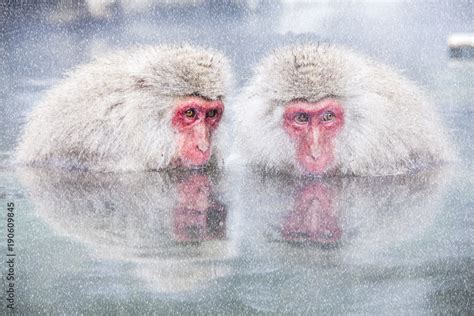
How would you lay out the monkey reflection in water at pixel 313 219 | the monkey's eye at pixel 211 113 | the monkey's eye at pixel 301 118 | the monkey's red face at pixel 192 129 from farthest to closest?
the monkey's eye at pixel 211 113
the monkey's red face at pixel 192 129
the monkey's eye at pixel 301 118
the monkey reflection in water at pixel 313 219

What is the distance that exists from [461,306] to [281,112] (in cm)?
196

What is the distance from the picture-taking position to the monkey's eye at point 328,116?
14.6 ft

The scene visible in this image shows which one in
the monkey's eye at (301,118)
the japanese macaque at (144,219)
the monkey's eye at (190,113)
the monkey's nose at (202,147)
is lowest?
the japanese macaque at (144,219)

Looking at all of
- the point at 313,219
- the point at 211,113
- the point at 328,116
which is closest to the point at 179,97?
the point at 211,113

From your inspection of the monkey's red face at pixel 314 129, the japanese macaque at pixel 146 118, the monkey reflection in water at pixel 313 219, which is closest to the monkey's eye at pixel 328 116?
the monkey's red face at pixel 314 129

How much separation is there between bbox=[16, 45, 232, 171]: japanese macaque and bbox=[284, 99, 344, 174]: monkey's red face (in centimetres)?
48

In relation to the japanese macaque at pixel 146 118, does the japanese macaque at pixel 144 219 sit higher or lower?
lower

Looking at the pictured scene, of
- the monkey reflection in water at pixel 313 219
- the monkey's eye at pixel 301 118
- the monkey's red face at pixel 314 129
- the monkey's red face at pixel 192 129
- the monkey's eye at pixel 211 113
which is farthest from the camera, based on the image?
the monkey's eye at pixel 211 113

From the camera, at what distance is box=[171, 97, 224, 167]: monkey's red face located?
4590 mm

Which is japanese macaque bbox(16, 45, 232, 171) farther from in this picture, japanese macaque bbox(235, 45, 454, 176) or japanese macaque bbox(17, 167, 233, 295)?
japanese macaque bbox(235, 45, 454, 176)

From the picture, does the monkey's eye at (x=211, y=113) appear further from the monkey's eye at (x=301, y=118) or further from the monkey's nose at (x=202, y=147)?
the monkey's eye at (x=301, y=118)

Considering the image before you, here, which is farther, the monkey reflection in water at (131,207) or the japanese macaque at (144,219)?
the monkey reflection in water at (131,207)

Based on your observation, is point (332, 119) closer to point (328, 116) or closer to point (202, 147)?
point (328, 116)

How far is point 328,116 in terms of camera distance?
4453 millimetres
